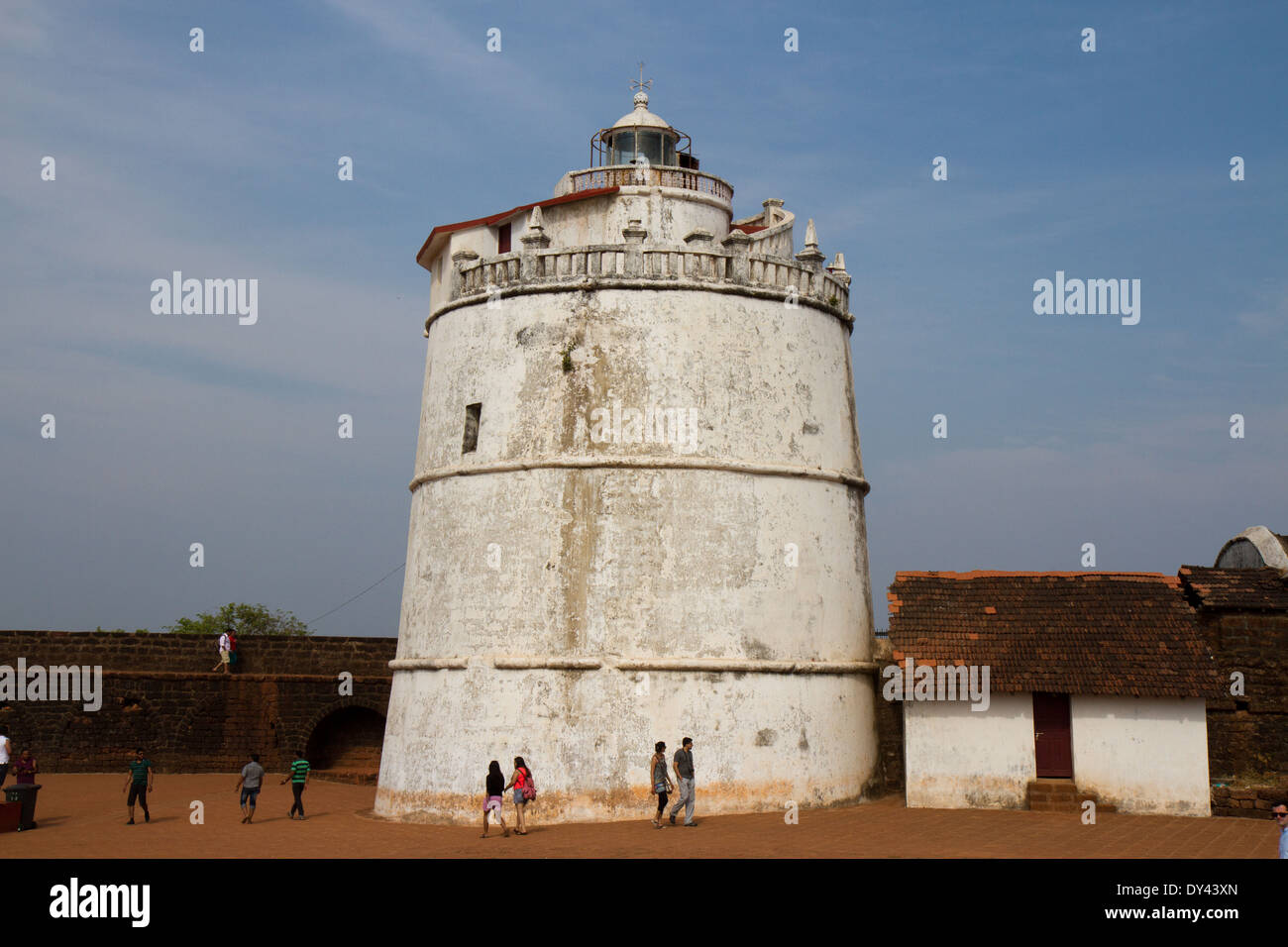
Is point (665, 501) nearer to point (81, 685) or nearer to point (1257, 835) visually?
point (1257, 835)

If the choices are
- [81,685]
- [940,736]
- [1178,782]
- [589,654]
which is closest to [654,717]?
[589,654]

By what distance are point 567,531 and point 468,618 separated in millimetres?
1931

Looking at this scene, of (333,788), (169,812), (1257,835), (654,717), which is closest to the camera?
(1257,835)

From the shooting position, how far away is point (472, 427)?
1842 cm

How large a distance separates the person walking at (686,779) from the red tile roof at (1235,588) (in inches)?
322

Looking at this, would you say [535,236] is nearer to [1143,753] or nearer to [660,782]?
[660,782]

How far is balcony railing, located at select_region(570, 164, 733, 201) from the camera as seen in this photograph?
19516 mm

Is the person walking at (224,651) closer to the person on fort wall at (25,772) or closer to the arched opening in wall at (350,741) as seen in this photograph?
the arched opening in wall at (350,741)

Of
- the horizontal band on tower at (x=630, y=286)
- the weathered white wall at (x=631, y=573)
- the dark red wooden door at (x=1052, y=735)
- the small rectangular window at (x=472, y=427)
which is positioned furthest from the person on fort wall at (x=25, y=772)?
the dark red wooden door at (x=1052, y=735)

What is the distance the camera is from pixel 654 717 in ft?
53.8

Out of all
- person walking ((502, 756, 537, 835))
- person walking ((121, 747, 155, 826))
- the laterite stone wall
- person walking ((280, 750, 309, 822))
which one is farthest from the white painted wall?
the laterite stone wall

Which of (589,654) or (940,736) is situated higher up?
(589,654)

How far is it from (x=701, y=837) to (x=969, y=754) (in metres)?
4.68

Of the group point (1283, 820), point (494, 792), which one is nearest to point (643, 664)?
point (494, 792)
